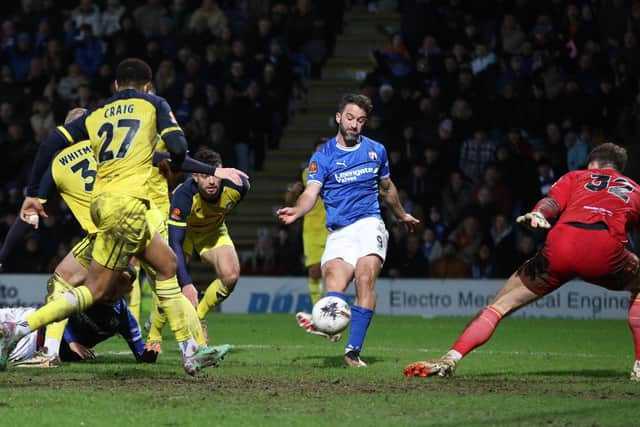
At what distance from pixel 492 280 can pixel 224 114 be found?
684cm

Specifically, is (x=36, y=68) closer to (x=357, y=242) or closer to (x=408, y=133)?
(x=408, y=133)

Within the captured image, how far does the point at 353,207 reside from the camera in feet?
37.6

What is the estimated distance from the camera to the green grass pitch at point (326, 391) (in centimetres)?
777

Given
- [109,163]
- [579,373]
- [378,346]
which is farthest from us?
[378,346]

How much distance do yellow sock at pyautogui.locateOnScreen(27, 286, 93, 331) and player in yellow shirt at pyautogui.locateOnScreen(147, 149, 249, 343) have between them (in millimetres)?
2936

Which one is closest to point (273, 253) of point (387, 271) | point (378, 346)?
point (387, 271)

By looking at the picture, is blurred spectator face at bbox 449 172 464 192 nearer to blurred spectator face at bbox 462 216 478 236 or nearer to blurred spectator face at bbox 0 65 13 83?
blurred spectator face at bbox 462 216 478 236

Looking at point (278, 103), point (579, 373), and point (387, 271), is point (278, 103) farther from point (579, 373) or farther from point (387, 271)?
point (579, 373)

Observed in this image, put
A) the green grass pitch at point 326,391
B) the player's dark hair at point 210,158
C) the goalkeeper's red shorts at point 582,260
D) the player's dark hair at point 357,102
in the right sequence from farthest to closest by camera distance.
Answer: the player's dark hair at point 210,158 < the player's dark hair at point 357,102 < the goalkeeper's red shorts at point 582,260 < the green grass pitch at point 326,391

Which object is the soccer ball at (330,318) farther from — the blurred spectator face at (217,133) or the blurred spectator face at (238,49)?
the blurred spectator face at (238,49)

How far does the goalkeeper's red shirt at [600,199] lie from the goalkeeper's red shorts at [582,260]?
0.22 feet

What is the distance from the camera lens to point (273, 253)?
2256 centimetres

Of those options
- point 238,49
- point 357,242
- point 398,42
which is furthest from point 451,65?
point 357,242

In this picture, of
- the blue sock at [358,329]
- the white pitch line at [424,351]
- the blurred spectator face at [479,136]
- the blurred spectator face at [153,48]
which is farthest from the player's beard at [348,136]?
the blurred spectator face at [153,48]
